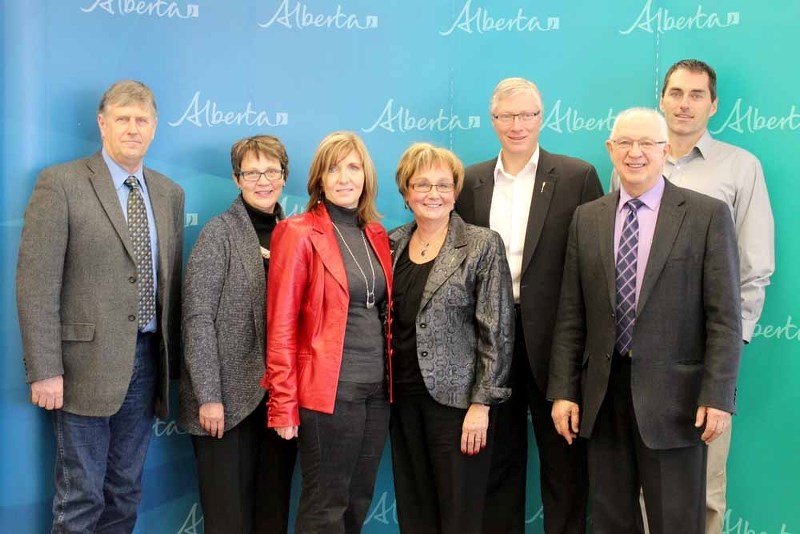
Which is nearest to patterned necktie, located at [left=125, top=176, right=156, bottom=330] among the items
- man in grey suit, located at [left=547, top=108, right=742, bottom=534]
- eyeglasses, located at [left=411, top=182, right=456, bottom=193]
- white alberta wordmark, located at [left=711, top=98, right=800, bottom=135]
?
eyeglasses, located at [left=411, top=182, right=456, bottom=193]

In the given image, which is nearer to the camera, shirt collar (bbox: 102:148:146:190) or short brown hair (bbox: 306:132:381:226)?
short brown hair (bbox: 306:132:381:226)

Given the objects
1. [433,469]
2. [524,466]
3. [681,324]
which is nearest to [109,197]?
[433,469]

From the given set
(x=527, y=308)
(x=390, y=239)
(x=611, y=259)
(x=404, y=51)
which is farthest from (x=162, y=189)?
(x=611, y=259)

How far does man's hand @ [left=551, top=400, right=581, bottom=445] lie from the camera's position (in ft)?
8.82

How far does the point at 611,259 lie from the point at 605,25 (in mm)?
1331

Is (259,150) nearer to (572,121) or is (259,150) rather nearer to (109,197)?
(109,197)

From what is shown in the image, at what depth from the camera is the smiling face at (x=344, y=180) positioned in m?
2.65

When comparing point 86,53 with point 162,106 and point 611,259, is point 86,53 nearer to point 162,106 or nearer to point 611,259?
point 162,106

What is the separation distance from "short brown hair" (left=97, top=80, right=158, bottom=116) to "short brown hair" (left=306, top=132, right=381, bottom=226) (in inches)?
28.7

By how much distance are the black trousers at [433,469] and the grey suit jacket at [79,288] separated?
39.9 inches

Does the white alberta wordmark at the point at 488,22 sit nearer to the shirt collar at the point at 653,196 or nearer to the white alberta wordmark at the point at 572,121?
the white alberta wordmark at the point at 572,121

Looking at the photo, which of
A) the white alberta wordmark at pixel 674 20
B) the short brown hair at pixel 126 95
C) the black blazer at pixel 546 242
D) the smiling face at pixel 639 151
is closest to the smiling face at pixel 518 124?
the black blazer at pixel 546 242

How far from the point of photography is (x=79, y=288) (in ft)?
9.01

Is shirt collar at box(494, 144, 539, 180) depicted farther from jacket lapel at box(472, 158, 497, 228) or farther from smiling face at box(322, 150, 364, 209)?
smiling face at box(322, 150, 364, 209)
